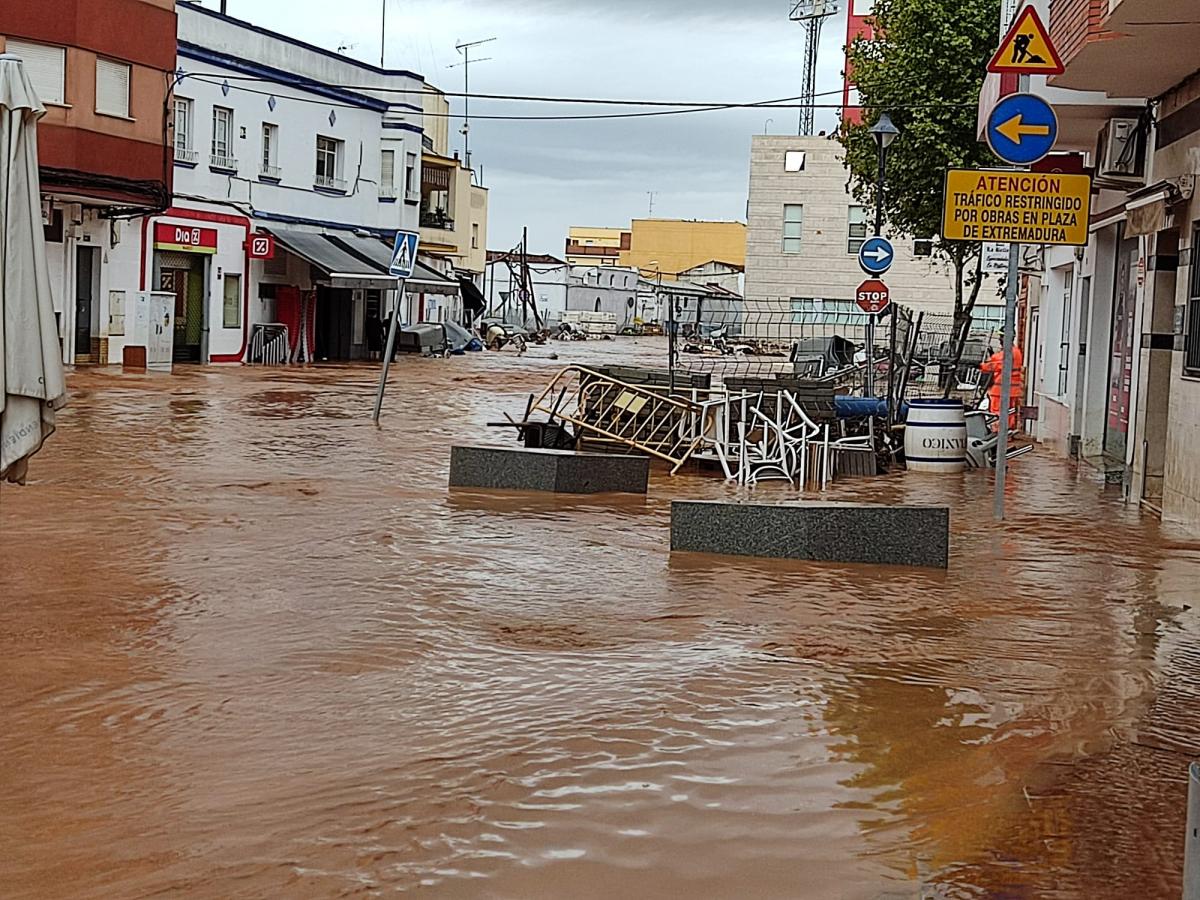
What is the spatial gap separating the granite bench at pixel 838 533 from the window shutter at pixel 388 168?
132 feet

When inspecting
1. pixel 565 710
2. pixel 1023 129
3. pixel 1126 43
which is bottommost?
pixel 565 710

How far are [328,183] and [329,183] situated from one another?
0.10 meters

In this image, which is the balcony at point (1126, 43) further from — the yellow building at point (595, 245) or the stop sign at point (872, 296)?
the yellow building at point (595, 245)

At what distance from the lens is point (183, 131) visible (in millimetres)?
39125

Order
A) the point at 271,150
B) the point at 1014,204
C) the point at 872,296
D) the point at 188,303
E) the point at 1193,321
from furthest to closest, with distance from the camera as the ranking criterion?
the point at 271,150 → the point at 188,303 → the point at 872,296 → the point at 1193,321 → the point at 1014,204

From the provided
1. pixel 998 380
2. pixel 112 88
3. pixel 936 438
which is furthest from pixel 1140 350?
pixel 112 88

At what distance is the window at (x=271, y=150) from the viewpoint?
141 ft

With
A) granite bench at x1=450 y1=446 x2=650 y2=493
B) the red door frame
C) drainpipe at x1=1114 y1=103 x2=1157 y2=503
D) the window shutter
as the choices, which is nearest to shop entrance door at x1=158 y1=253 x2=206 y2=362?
the red door frame

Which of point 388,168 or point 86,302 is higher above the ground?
point 388,168

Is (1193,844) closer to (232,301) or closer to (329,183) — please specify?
(232,301)

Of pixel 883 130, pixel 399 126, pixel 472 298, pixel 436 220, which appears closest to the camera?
pixel 883 130

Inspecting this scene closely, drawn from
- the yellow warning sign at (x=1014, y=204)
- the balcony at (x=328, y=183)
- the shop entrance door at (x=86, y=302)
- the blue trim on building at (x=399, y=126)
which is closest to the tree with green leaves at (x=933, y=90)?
the shop entrance door at (x=86, y=302)

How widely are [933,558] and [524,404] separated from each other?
1945cm

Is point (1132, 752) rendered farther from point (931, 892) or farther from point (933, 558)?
point (933, 558)
